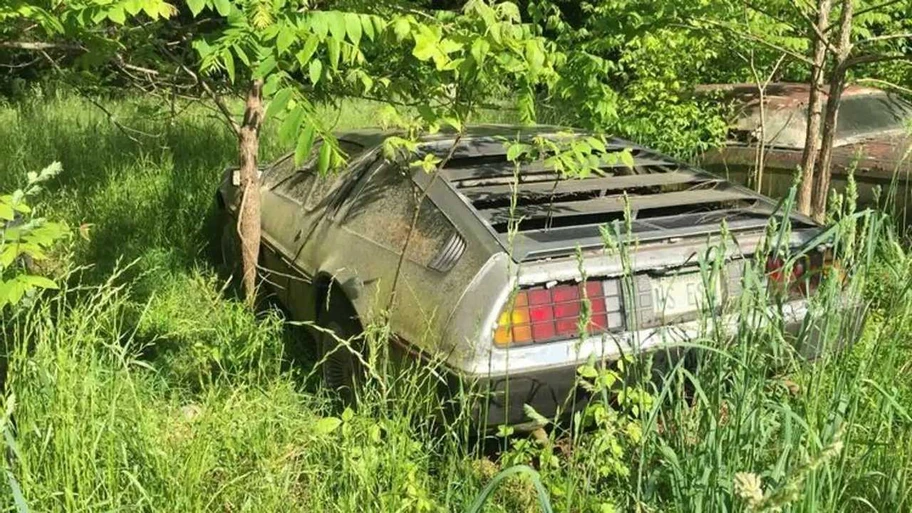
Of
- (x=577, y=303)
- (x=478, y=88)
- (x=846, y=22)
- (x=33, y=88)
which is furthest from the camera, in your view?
(x=33, y=88)

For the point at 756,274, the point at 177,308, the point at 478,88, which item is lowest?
the point at 177,308

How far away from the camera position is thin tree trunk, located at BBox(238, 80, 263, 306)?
15.5 feet

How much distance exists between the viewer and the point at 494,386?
3.05 metres

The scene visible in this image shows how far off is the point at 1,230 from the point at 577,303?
1.97 m

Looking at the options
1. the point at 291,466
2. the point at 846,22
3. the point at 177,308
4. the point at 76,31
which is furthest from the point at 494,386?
the point at 846,22

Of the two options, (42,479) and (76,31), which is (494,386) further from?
(76,31)

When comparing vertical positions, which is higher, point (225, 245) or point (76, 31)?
point (76, 31)

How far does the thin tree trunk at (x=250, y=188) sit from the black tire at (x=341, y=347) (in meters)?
0.85

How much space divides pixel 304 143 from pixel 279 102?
0.20 m

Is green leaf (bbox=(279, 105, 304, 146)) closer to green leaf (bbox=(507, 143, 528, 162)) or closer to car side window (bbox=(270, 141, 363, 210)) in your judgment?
green leaf (bbox=(507, 143, 528, 162))

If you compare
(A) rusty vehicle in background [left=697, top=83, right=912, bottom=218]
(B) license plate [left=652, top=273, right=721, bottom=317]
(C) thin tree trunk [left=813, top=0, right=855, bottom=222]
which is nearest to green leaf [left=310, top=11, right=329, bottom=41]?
(B) license plate [left=652, top=273, right=721, bottom=317]

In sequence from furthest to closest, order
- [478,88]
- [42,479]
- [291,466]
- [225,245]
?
[225,245], [478,88], [291,466], [42,479]

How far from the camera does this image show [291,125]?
2891mm

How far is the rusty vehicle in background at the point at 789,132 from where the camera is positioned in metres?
6.44
